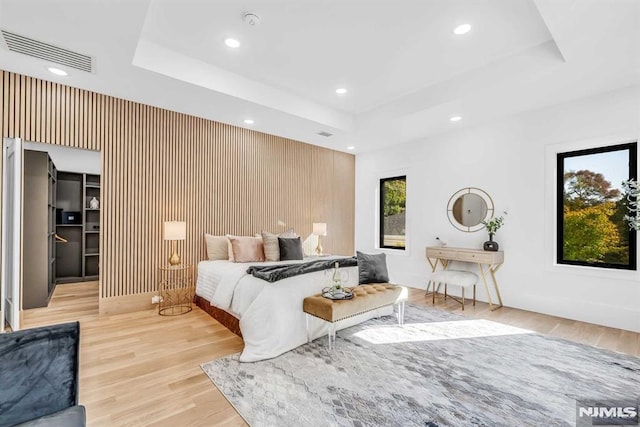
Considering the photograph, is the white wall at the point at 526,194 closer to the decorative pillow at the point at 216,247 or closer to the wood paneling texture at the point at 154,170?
the wood paneling texture at the point at 154,170

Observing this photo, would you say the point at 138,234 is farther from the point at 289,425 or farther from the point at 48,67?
the point at 289,425

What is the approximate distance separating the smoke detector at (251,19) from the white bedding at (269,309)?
8.09 ft

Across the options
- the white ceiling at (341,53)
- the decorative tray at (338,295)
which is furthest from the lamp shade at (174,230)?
the decorative tray at (338,295)

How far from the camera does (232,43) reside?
3160 millimetres

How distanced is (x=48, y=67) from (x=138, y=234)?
211 cm

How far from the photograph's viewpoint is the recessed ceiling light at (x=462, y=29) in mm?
2832

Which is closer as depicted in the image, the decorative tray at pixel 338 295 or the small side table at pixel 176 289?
the decorative tray at pixel 338 295

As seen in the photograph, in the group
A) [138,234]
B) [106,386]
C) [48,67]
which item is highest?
[48,67]

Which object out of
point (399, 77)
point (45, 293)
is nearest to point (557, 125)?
point (399, 77)

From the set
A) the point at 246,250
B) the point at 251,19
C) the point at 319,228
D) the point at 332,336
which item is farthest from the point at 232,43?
the point at 319,228

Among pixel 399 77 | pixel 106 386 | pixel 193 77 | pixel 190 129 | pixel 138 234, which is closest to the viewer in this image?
pixel 106 386

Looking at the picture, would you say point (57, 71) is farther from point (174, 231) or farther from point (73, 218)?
point (73, 218)

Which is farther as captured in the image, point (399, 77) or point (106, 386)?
point (399, 77)

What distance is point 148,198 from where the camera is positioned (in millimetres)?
4219
